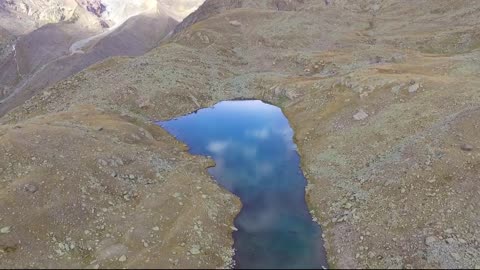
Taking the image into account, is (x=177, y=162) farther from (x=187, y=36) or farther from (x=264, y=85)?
(x=187, y=36)

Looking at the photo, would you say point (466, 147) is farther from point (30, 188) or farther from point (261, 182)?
point (30, 188)

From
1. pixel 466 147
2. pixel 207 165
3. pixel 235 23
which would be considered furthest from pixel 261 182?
pixel 235 23

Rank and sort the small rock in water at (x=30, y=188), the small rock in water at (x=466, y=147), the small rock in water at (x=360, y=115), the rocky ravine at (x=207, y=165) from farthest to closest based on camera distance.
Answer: the small rock in water at (x=360, y=115)
the small rock in water at (x=466, y=147)
the small rock in water at (x=30, y=188)
the rocky ravine at (x=207, y=165)

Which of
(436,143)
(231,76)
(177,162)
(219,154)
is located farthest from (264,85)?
(436,143)

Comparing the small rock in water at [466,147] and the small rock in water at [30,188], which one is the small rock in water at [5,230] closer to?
the small rock in water at [30,188]

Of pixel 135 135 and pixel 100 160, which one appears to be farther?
pixel 135 135

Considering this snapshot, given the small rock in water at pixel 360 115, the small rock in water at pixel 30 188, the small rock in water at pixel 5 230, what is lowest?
the small rock in water at pixel 360 115

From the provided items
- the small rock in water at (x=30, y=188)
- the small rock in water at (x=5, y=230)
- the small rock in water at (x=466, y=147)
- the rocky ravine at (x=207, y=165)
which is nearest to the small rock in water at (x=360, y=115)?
the rocky ravine at (x=207, y=165)
